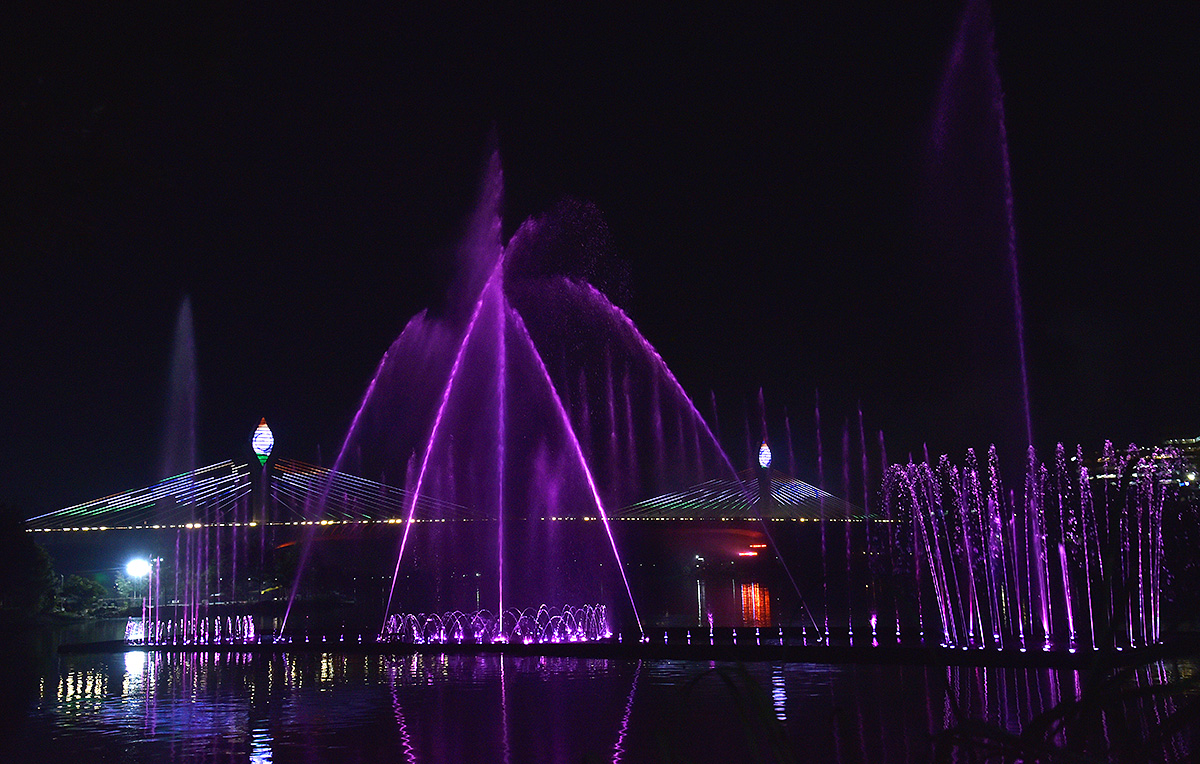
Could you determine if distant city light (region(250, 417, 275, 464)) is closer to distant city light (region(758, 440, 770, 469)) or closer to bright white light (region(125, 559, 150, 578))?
bright white light (region(125, 559, 150, 578))

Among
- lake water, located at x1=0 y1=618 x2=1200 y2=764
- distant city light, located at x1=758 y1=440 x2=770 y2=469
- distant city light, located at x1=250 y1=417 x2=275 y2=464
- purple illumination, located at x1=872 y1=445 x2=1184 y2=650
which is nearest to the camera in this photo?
lake water, located at x1=0 y1=618 x2=1200 y2=764

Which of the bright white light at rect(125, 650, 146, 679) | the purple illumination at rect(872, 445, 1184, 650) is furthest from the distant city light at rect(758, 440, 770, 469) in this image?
the bright white light at rect(125, 650, 146, 679)

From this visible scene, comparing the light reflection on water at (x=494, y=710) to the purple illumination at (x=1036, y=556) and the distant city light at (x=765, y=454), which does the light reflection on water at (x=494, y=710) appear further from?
the distant city light at (x=765, y=454)

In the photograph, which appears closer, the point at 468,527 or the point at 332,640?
the point at 332,640

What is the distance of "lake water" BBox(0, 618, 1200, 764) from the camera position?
11.0 m

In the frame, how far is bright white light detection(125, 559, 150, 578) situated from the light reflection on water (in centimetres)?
4773

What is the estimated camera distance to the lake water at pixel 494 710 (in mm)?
10961

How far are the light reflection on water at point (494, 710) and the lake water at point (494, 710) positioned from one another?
0.03m

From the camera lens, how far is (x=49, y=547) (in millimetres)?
66500

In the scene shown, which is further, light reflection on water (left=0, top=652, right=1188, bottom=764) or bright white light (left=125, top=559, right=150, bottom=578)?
bright white light (left=125, top=559, right=150, bottom=578)

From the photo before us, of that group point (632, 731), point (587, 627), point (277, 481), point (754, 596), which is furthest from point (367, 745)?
point (277, 481)

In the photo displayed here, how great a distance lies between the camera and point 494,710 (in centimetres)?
1420

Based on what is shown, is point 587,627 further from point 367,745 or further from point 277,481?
point 277,481

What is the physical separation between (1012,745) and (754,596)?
171 feet
